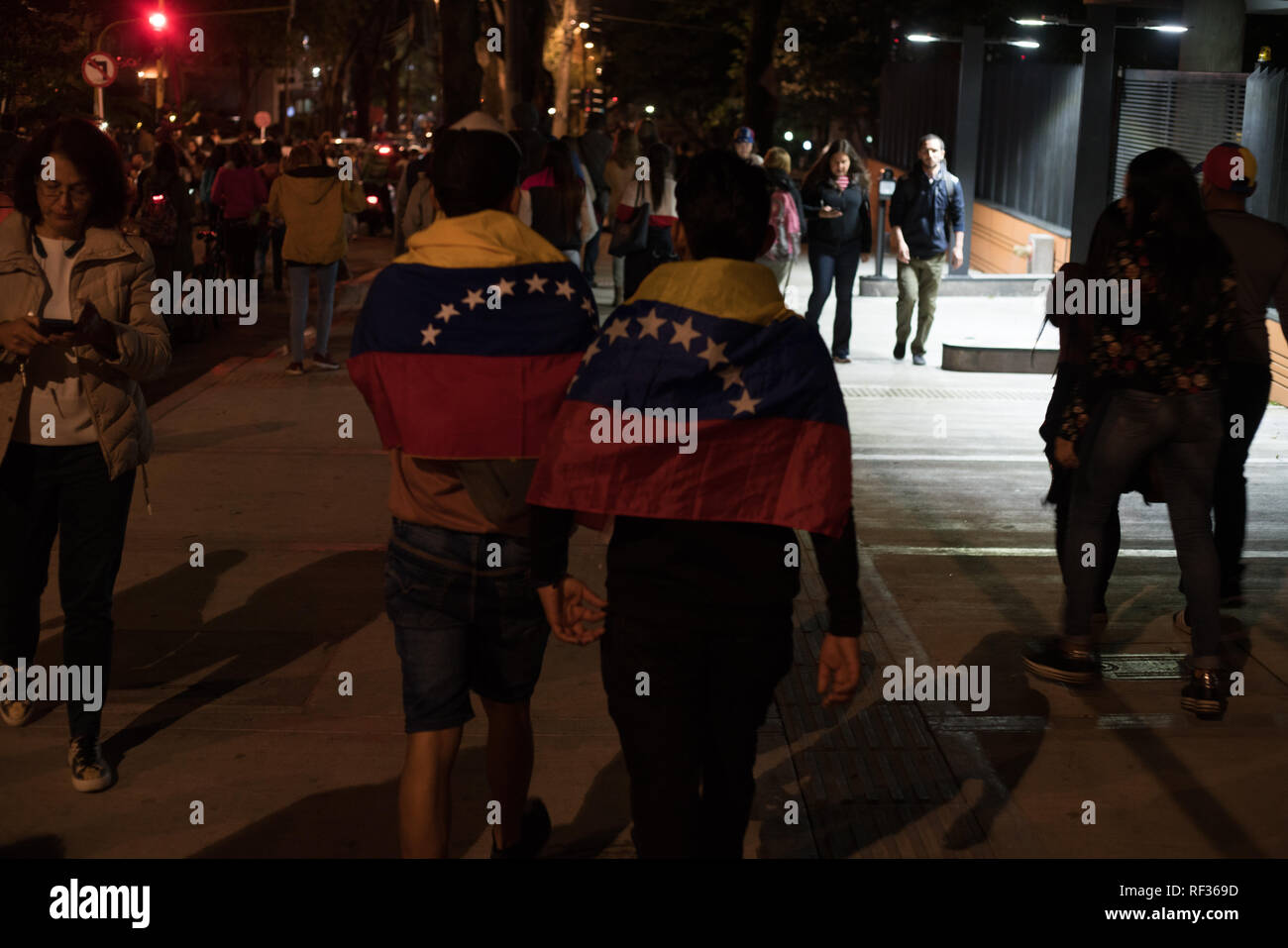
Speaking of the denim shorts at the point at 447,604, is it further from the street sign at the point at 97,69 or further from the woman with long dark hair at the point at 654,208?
the street sign at the point at 97,69

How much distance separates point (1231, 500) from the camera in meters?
6.24

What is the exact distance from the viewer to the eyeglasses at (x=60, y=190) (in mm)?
4637

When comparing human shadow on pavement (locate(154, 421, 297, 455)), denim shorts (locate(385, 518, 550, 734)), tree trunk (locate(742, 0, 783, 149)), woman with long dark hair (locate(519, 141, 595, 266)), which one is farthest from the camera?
tree trunk (locate(742, 0, 783, 149))

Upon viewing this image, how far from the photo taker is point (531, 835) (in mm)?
4219

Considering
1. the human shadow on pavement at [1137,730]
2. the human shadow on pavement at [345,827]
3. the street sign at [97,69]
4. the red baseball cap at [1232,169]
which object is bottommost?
the human shadow on pavement at [345,827]

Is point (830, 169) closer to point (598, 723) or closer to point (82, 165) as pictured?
point (598, 723)

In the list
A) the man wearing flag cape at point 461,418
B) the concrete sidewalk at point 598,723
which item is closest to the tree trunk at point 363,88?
the concrete sidewalk at point 598,723

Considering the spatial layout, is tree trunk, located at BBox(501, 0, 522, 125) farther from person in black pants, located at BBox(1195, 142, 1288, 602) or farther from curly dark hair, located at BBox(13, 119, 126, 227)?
curly dark hair, located at BBox(13, 119, 126, 227)

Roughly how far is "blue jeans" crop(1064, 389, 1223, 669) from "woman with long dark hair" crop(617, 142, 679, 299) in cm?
847

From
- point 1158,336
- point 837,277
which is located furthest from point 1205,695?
point 837,277

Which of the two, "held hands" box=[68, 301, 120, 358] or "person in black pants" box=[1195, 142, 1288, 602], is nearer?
"held hands" box=[68, 301, 120, 358]

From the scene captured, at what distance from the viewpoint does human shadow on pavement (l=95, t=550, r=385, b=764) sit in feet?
17.7

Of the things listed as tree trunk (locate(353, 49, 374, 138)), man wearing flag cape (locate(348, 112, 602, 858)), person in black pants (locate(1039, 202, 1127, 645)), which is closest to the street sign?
person in black pants (locate(1039, 202, 1127, 645))

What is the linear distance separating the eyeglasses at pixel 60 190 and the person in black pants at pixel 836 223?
27.4ft
